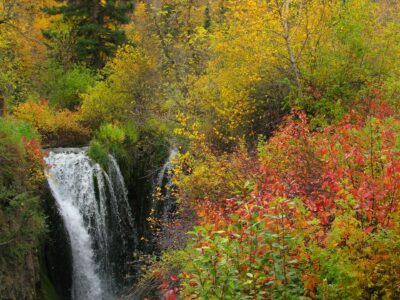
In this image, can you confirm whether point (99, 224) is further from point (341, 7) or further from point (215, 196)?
point (341, 7)

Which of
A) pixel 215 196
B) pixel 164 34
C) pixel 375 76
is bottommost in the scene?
pixel 215 196

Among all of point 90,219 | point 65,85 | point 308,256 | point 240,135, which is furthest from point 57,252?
point 308,256

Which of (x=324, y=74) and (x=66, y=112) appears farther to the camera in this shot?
(x=66, y=112)

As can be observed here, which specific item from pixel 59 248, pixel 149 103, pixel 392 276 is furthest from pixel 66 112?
pixel 392 276

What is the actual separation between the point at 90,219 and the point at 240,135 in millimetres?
5451

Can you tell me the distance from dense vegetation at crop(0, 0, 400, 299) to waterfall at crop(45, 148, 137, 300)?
0.81m

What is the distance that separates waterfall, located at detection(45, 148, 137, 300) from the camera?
13023 millimetres

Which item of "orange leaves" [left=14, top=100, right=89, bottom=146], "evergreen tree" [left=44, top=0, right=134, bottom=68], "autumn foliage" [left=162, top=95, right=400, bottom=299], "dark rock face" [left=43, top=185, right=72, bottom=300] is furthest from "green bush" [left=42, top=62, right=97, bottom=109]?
"autumn foliage" [left=162, top=95, right=400, bottom=299]

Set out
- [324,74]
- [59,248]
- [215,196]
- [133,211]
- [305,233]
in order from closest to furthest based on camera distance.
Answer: [305,233], [215,196], [324,74], [59,248], [133,211]

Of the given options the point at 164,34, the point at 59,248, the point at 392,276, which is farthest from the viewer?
the point at 164,34

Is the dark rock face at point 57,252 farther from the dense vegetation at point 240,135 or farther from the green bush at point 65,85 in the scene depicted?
the green bush at point 65,85

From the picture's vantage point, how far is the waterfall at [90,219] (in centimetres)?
1302

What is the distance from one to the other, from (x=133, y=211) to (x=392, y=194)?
1213 centimetres

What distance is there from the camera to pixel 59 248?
12.9 m
